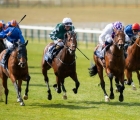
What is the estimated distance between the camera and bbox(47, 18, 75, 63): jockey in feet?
53.3

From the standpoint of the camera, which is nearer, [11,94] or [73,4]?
[11,94]

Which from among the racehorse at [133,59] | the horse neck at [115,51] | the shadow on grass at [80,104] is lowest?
the shadow on grass at [80,104]

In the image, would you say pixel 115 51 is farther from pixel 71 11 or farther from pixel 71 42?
pixel 71 11

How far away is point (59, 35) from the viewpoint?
16.6 meters

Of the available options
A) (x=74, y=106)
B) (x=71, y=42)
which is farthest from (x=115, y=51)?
(x=74, y=106)

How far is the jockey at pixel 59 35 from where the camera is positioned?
16252mm

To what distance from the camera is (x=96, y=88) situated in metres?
19.0

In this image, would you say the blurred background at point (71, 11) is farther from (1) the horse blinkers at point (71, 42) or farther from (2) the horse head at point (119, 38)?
(2) the horse head at point (119, 38)

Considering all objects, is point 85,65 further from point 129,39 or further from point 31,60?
point 129,39

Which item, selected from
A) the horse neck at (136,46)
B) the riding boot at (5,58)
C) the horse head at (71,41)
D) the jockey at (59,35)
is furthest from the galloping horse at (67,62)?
the horse neck at (136,46)

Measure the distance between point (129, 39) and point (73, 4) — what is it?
4086 cm

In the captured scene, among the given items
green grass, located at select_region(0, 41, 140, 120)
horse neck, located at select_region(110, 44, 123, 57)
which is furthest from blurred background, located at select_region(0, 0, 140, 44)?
horse neck, located at select_region(110, 44, 123, 57)

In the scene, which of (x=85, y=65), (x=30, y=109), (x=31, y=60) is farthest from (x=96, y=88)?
(x=31, y=60)

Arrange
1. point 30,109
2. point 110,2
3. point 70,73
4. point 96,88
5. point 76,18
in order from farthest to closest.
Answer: point 110,2, point 76,18, point 96,88, point 70,73, point 30,109
